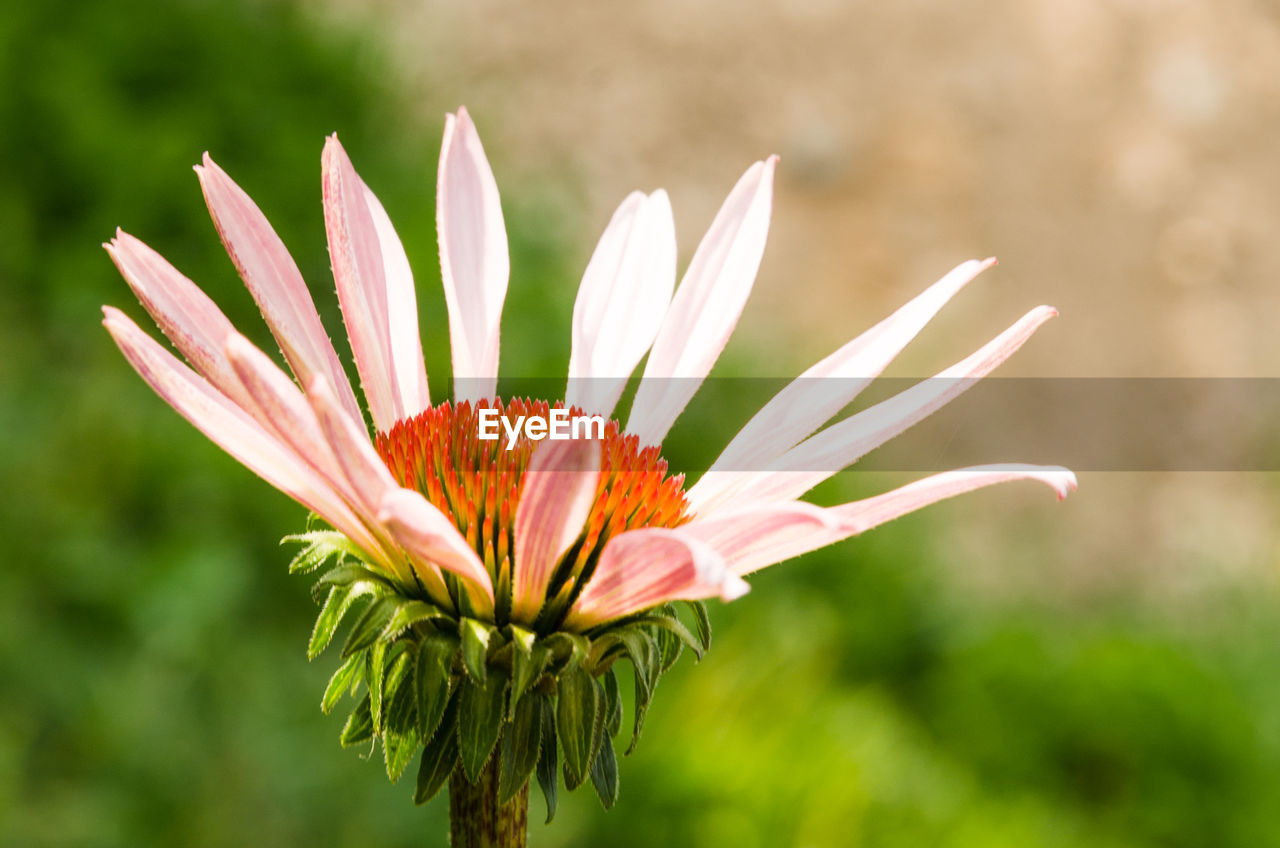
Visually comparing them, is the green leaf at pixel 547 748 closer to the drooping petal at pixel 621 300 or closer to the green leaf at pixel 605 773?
the green leaf at pixel 605 773

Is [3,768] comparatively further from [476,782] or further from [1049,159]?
[1049,159]

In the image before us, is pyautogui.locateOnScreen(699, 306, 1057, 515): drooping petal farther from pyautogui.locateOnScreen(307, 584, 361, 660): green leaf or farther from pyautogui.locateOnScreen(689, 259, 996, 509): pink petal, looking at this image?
pyautogui.locateOnScreen(307, 584, 361, 660): green leaf

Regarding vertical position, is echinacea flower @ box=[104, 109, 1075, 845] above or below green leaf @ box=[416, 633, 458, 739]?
above

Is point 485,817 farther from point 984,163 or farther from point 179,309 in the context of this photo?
point 984,163

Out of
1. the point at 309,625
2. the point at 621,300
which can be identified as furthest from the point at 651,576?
the point at 309,625

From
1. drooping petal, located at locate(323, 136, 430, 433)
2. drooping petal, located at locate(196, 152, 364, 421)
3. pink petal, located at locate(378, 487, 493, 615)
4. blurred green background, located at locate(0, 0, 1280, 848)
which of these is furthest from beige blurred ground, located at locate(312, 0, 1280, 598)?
pink petal, located at locate(378, 487, 493, 615)

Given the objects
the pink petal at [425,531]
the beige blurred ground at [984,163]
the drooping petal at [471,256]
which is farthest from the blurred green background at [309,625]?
the pink petal at [425,531]

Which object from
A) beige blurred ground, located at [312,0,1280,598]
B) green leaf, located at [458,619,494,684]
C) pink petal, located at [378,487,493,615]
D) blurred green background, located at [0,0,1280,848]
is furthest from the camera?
beige blurred ground, located at [312,0,1280,598]
